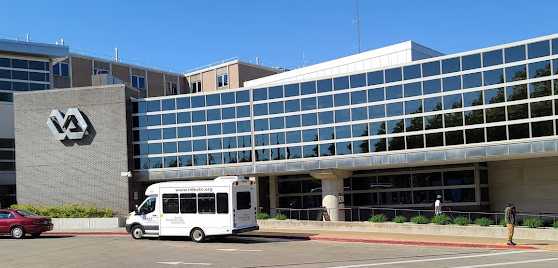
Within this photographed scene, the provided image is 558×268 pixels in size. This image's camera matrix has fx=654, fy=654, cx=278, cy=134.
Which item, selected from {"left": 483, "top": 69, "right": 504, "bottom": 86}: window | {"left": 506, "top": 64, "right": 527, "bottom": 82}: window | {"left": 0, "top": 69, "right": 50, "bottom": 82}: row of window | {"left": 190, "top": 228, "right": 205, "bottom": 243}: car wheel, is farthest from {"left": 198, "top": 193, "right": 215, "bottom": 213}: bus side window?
{"left": 0, "top": 69, "right": 50, "bottom": 82}: row of window

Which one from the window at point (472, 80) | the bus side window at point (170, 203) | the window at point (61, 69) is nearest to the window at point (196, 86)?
the window at point (61, 69)

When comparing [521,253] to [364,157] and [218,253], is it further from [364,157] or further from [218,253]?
[364,157]

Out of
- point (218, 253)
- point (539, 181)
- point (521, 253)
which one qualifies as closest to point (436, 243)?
point (521, 253)

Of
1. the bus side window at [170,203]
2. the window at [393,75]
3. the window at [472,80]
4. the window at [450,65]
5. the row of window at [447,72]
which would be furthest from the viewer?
the window at [393,75]

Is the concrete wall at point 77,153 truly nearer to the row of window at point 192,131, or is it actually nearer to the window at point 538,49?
the row of window at point 192,131

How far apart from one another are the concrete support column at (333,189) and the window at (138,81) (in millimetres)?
31419

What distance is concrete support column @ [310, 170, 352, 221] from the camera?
33.9 meters

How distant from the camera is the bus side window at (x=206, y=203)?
81.3 feet

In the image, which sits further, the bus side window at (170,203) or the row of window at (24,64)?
the row of window at (24,64)

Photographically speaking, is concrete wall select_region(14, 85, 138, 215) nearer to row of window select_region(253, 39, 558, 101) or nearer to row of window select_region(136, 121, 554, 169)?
row of window select_region(136, 121, 554, 169)

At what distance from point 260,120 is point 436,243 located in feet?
47.3

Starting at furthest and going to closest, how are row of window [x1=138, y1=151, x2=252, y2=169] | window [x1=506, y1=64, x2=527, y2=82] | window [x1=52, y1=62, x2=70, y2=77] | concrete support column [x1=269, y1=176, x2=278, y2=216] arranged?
window [x1=52, y1=62, x2=70, y2=77] < concrete support column [x1=269, y1=176, x2=278, y2=216] < row of window [x1=138, y1=151, x2=252, y2=169] < window [x1=506, y1=64, x2=527, y2=82]

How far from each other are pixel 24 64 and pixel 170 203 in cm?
2986

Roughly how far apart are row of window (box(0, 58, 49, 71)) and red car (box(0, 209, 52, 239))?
931 inches
